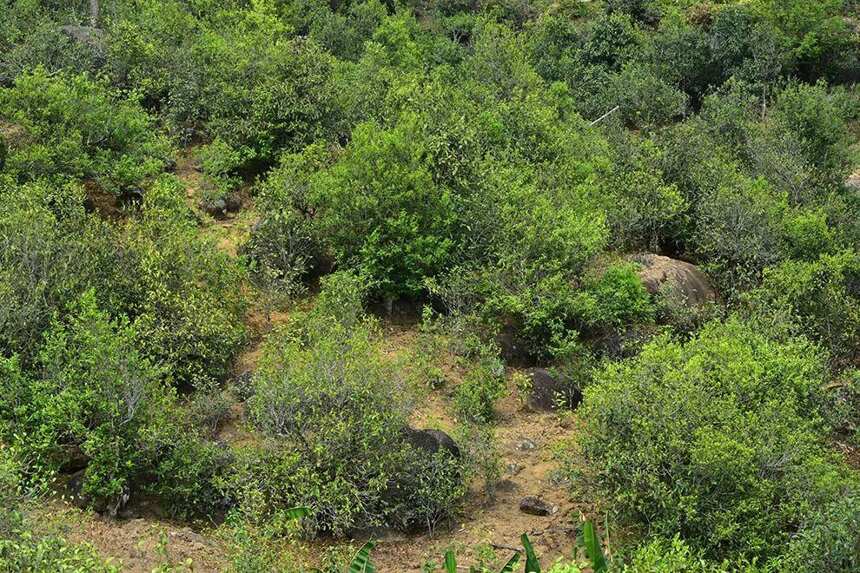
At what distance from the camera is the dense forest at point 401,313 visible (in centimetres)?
1587

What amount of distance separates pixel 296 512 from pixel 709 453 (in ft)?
24.7

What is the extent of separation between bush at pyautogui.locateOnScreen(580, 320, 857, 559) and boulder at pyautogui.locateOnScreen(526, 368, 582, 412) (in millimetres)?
4454

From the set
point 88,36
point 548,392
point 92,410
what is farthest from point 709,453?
point 88,36

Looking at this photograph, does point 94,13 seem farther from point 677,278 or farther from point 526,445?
point 526,445

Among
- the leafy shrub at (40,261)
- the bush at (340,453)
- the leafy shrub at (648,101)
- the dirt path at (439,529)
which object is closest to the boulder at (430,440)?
the bush at (340,453)

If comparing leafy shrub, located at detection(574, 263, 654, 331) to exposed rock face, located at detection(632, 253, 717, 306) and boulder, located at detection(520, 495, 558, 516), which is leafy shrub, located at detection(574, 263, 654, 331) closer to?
exposed rock face, located at detection(632, 253, 717, 306)

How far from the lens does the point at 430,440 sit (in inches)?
722

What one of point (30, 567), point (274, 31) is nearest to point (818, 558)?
point (30, 567)

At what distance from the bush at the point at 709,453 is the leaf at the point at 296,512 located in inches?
221

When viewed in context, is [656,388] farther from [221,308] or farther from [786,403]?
[221,308]

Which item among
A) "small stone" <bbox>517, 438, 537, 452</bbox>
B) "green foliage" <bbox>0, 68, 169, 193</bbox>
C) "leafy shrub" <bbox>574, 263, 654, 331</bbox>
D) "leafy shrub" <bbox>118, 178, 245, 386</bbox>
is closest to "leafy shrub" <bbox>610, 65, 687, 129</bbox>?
"leafy shrub" <bbox>574, 263, 654, 331</bbox>

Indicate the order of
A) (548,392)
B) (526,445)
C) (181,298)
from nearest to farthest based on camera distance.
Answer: (181,298)
(526,445)
(548,392)

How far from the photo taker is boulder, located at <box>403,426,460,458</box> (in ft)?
59.8

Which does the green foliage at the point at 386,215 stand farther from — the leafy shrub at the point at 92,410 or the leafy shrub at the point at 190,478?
the leafy shrub at the point at 92,410
